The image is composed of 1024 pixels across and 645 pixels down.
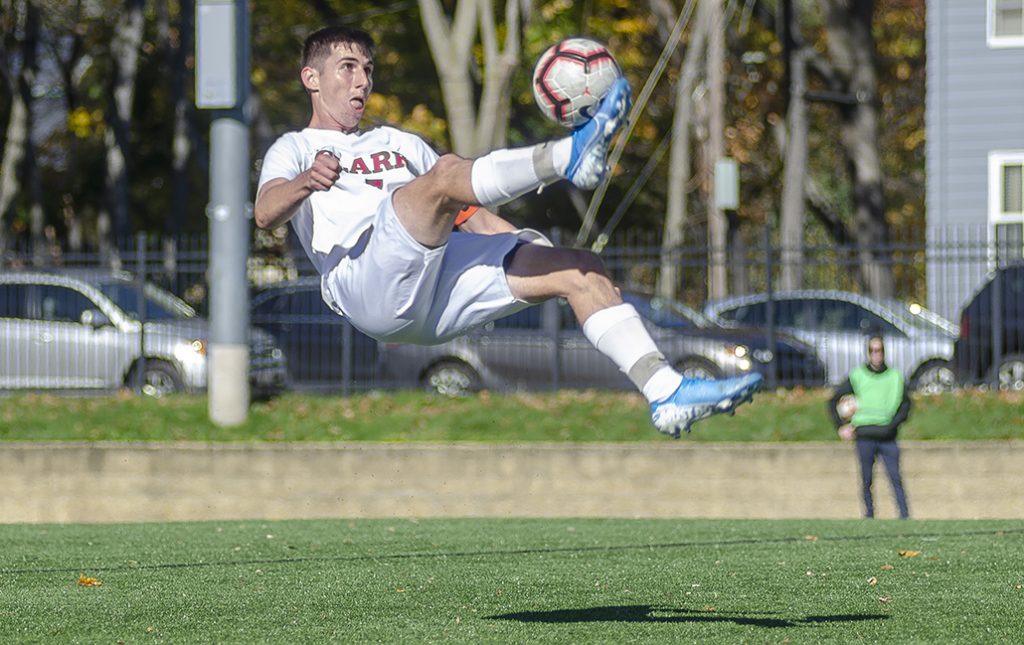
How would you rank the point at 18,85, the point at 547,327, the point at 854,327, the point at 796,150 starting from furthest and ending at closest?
the point at 18,85
the point at 796,150
the point at 854,327
the point at 547,327

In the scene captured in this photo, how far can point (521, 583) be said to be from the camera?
407 inches

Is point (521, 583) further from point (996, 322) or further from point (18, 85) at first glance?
point (18, 85)

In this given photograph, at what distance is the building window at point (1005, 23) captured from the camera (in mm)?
26312

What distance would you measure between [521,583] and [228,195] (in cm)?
619

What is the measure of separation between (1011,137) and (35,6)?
18423mm

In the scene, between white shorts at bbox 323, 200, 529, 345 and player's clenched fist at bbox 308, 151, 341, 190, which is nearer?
player's clenched fist at bbox 308, 151, 341, 190

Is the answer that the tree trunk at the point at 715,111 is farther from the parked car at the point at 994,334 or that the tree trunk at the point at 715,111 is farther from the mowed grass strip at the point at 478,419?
the mowed grass strip at the point at 478,419

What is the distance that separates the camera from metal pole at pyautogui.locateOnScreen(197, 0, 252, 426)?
13.5m

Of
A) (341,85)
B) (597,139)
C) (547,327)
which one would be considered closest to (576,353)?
(547,327)

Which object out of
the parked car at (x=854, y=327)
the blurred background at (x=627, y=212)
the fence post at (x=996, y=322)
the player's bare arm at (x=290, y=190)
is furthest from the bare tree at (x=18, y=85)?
the player's bare arm at (x=290, y=190)

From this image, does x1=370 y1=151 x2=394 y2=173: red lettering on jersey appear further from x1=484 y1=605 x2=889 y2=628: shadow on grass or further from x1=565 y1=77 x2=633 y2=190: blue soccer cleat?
x1=484 y1=605 x2=889 y2=628: shadow on grass

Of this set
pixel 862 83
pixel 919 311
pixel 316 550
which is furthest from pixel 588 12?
pixel 316 550

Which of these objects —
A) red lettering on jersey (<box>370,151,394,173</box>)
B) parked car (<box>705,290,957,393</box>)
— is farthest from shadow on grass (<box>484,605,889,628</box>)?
parked car (<box>705,290,957,393</box>)

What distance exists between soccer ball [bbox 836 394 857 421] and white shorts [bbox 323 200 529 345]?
9406mm
